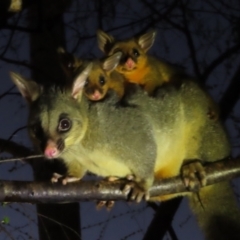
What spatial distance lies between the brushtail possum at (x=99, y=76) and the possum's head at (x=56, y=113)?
0.14 m

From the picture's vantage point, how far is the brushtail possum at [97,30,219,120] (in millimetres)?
3248

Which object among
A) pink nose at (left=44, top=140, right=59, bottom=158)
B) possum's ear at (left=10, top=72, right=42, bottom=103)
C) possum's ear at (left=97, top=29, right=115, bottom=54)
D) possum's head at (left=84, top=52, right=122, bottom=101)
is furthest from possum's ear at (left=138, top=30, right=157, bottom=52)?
pink nose at (left=44, top=140, right=59, bottom=158)

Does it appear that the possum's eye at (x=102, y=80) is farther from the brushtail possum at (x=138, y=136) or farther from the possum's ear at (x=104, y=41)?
the possum's ear at (x=104, y=41)

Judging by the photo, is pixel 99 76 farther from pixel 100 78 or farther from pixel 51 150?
pixel 51 150

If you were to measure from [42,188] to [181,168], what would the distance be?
58 centimetres

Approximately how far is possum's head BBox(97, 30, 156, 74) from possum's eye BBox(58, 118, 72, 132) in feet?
2.23

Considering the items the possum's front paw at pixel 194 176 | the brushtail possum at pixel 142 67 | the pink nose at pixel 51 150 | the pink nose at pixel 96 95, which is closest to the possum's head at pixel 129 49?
the brushtail possum at pixel 142 67

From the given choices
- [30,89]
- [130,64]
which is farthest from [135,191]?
[130,64]

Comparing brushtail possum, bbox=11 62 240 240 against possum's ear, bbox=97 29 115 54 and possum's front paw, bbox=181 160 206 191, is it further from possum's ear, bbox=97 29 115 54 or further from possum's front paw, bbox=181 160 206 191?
possum's ear, bbox=97 29 115 54

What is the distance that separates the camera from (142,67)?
11.0 ft

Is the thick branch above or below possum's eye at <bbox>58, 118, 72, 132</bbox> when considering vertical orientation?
below

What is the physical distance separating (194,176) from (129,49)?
2.34 feet

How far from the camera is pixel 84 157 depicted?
288cm

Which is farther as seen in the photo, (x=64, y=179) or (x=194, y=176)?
(x=194, y=176)
